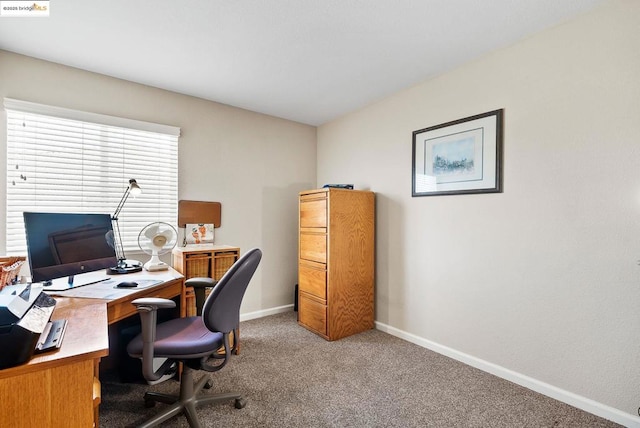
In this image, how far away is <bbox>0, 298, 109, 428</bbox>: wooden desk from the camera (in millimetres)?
854

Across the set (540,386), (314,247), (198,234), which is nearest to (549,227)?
(540,386)

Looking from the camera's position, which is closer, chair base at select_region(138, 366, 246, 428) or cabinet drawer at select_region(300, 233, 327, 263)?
chair base at select_region(138, 366, 246, 428)

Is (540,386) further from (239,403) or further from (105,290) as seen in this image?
(105,290)

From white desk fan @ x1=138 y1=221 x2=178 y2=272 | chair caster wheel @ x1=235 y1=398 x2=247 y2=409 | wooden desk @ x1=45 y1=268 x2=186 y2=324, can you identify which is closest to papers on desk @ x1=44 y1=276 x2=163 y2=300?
wooden desk @ x1=45 y1=268 x2=186 y2=324

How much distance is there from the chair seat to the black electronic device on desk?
51 cm

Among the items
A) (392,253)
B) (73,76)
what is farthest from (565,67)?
(73,76)

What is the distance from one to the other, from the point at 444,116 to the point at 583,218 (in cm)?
129

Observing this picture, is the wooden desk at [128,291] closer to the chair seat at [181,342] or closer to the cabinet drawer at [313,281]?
the chair seat at [181,342]

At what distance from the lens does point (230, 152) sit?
3.37 metres

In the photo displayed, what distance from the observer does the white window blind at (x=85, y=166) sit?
2309mm

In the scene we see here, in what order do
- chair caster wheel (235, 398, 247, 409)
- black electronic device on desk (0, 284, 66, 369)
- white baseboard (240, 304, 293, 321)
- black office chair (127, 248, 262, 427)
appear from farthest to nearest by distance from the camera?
white baseboard (240, 304, 293, 321)
chair caster wheel (235, 398, 247, 409)
black office chair (127, 248, 262, 427)
black electronic device on desk (0, 284, 66, 369)

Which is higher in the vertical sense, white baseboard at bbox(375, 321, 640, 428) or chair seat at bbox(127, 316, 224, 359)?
chair seat at bbox(127, 316, 224, 359)

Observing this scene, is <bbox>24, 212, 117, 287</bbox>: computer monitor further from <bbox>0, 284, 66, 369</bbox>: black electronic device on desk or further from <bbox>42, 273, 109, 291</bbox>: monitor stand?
<bbox>0, 284, 66, 369</bbox>: black electronic device on desk

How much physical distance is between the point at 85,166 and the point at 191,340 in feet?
6.47
